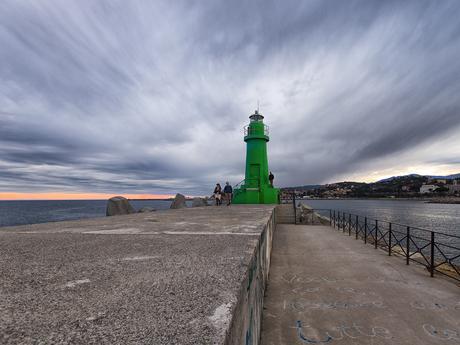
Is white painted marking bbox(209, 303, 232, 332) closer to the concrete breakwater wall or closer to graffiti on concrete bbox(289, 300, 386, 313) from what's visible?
the concrete breakwater wall

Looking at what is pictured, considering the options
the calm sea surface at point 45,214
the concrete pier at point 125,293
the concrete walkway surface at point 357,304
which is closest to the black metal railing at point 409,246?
the concrete walkway surface at point 357,304

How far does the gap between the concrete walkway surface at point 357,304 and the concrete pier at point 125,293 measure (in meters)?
2.15

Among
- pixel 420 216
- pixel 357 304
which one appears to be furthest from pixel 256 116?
pixel 420 216

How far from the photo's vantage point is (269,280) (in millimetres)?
6402

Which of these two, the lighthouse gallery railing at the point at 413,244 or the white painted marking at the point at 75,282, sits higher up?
the white painted marking at the point at 75,282

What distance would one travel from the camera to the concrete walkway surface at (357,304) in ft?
12.7

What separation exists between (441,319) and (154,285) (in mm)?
5070

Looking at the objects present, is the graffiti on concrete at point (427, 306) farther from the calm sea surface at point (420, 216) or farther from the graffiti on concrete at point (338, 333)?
the calm sea surface at point (420, 216)

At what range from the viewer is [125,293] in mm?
1761

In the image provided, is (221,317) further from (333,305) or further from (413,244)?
(413,244)

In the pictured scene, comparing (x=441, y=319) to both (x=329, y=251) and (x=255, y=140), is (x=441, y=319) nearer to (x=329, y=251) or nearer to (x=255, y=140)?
(x=329, y=251)

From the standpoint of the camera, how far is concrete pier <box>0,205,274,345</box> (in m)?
1.26

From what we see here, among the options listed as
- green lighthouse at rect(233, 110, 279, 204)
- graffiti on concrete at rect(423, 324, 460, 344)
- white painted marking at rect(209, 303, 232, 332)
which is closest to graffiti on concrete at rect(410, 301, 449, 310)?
graffiti on concrete at rect(423, 324, 460, 344)

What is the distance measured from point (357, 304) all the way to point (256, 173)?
1603cm
